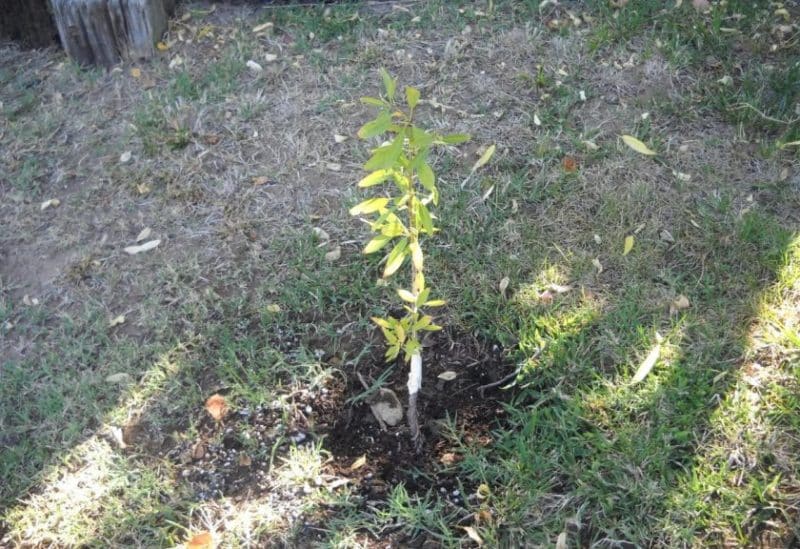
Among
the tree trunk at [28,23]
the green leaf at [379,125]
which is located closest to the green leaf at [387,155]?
the green leaf at [379,125]

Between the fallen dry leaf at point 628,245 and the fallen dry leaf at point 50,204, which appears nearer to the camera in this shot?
the fallen dry leaf at point 628,245

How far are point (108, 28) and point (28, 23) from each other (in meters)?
0.58

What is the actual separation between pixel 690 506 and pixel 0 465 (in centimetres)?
207

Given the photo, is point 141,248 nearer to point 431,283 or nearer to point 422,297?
point 431,283

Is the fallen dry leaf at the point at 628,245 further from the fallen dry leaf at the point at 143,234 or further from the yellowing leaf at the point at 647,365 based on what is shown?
the fallen dry leaf at the point at 143,234

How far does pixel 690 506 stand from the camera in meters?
1.99

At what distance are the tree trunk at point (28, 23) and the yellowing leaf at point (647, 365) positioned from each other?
3426 mm

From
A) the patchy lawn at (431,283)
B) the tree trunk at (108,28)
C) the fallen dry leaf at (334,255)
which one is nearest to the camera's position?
the patchy lawn at (431,283)

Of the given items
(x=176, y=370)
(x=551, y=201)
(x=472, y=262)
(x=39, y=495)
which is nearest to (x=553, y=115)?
(x=551, y=201)

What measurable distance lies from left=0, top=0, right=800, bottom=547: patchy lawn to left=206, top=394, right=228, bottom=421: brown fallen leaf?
13mm

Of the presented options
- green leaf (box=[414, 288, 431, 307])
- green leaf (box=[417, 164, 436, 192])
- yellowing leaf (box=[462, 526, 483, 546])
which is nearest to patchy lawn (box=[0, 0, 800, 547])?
yellowing leaf (box=[462, 526, 483, 546])

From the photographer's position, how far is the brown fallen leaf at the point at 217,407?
2.35m

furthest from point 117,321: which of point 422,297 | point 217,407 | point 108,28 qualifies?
point 108,28

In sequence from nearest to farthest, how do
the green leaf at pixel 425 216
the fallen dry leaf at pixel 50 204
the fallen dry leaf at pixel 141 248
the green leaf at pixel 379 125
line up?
1. the green leaf at pixel 379 125
2. the green leaf at pixel 425 216
3. the fallen dry leaf at pixel 141 248
4. the fallen dry leaf at pixel 50 204
